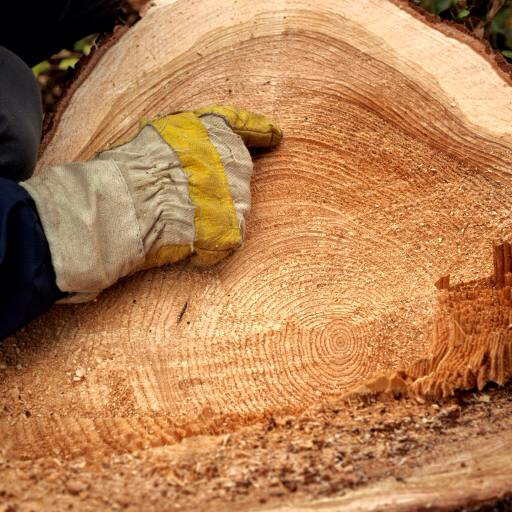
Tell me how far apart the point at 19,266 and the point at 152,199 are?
0.31 m

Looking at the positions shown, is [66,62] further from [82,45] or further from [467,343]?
[467,343]

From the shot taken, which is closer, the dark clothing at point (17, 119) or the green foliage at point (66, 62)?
the dark clothing at point (17, 119)

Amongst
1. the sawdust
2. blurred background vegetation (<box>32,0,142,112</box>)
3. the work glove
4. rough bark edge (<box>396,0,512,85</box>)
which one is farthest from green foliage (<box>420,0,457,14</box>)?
the sawdust

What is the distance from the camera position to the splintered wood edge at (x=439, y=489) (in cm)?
104

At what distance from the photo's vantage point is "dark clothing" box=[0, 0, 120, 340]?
1347mm

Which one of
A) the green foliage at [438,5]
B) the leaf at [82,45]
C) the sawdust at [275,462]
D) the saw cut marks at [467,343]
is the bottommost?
the sawdust at [275,462]

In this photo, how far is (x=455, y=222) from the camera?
60.9 inches

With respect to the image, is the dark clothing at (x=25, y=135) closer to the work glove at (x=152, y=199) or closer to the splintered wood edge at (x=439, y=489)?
the work glove at (x=152, y=199)

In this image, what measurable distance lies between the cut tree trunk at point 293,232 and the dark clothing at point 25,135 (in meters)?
0.13

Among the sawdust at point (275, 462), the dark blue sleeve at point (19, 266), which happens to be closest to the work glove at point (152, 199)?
the dark blue sleeve at point (19, 266)

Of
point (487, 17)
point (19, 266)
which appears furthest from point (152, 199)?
point (487, 17)

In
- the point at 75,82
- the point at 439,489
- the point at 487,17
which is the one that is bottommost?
the point at 439,489

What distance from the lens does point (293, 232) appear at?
1575 mm

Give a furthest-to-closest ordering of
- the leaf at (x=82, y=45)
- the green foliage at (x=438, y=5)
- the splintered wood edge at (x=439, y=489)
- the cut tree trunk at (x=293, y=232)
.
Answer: the leaf at (x=82, y=45)
the green foliage at (x=438, y=5)
the cut tree trunk at (x=293, y=232)
the splintered wood edge at (x=439, y=489)
